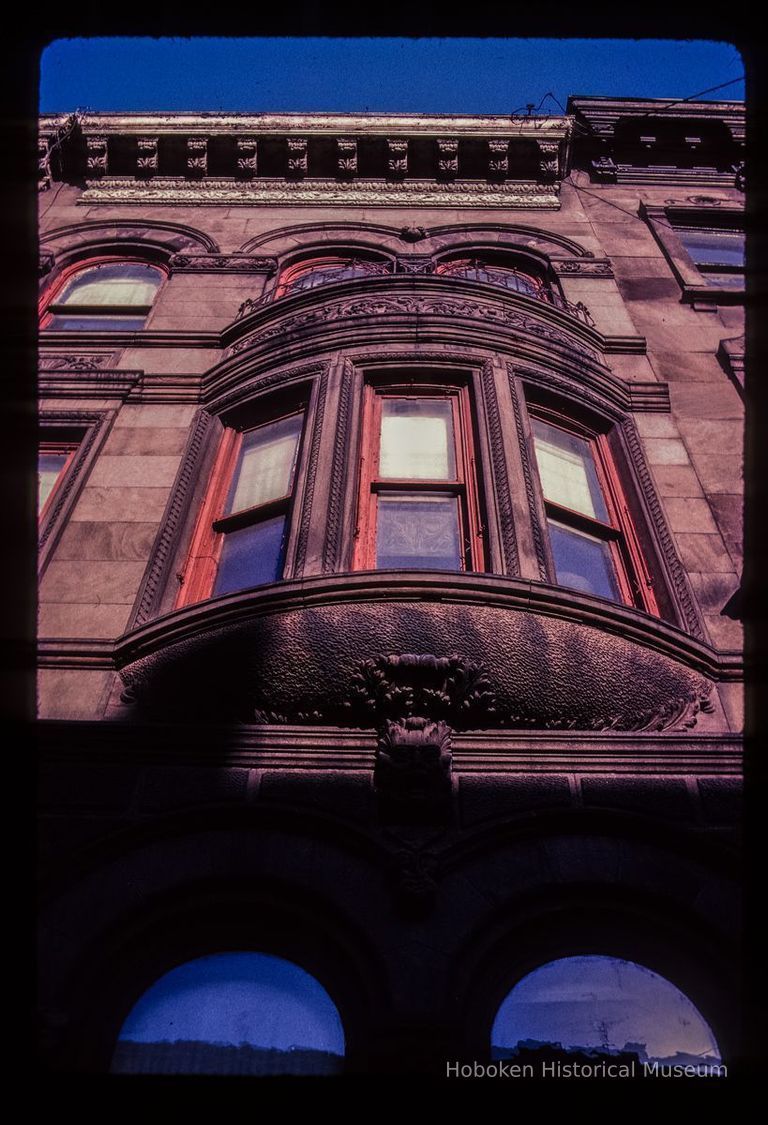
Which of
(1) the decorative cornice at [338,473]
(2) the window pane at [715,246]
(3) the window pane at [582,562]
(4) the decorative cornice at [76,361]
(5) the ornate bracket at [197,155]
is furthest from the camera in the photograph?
(5) the ornate bracket at [197,155]

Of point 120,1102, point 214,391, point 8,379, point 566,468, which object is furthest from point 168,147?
point 120,1102

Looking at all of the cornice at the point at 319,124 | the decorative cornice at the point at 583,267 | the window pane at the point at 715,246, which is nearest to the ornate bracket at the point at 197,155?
the cornice at the point at 319,124

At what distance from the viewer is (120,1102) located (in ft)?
12.6

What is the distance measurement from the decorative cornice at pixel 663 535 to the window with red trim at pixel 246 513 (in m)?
3.23

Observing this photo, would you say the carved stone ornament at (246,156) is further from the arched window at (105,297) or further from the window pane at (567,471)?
the window pane at (567,471)

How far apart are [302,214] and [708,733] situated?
1228 centimetres

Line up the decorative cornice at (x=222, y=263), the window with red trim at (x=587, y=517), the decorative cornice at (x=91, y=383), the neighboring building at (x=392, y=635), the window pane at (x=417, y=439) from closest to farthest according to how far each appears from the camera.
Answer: the neighboring building at (x=392, y=635) → the window with red trim at (x=587, y=517) → the window pane at (x=417, y=439) → the decorative cornice at (x=91, y=383) → the decorative cornice at (x=222, y=263)

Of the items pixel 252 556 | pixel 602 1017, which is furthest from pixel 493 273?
pixel 602 1017

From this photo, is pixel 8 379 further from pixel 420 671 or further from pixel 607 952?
pixel 607 952

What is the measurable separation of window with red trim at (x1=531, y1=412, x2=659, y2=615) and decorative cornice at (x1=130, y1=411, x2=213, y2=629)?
10.5ft

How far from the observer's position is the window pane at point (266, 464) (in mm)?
8734

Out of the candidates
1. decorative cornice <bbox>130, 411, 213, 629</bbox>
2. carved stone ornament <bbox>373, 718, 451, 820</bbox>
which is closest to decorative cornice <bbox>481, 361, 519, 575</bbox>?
carved stone ornament <bbox>373, 718, 451, 820</bbox>

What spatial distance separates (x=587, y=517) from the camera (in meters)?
8.55

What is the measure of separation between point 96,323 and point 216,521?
6.07 metres
